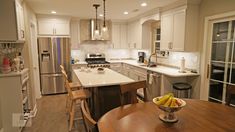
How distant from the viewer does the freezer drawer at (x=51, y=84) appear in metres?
4.91

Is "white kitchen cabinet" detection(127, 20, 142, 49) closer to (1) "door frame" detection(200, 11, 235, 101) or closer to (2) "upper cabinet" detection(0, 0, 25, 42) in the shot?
(1) "door frame" detection(200, 11, 235, 101)

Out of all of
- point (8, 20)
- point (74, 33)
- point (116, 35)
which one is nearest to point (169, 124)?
point (8, 20)

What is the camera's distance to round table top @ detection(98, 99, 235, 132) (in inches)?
51.3

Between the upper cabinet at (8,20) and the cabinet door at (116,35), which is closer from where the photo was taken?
the upper cabinet at (8,20)

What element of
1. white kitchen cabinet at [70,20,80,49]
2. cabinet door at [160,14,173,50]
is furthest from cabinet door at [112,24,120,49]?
cabinet door at [160,14,173,50]

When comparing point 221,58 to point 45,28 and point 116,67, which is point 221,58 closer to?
point 116,67

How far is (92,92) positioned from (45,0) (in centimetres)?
227

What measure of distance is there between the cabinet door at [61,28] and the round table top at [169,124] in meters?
4.16

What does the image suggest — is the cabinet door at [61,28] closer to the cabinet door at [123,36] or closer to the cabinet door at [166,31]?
the cabinet door at [123,36]

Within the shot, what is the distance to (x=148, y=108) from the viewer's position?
174 centimetres

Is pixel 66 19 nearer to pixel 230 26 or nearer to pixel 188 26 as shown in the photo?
pixel 188 26

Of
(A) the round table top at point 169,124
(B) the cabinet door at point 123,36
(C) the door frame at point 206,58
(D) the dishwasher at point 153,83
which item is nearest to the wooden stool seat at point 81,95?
(A) the round table top at point 169,124

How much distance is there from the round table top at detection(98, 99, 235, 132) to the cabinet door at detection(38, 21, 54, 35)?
4.23 meters

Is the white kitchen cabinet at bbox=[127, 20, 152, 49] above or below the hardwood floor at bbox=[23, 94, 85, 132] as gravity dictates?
above
